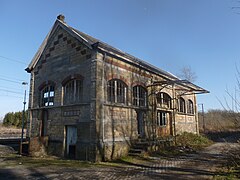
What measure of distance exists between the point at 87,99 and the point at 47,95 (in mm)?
4374

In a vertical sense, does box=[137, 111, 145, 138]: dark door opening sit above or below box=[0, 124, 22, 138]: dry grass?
above

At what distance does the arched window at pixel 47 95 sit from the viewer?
45.8 ft

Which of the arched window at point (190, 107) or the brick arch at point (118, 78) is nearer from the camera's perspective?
the brick arch at point (118, 78)

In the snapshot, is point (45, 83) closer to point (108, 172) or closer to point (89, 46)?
point (89, 46)

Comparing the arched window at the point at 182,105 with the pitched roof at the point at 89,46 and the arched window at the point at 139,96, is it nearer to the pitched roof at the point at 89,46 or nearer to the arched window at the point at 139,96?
the pitched roof at the point at 89,46

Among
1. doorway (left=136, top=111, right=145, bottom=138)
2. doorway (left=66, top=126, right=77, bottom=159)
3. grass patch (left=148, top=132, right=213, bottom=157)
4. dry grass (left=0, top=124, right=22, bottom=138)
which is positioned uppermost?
doorway (left=136, top=111, right=145, bottom=138)

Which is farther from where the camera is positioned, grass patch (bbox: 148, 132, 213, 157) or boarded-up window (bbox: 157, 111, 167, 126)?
boarded-up window (bbox: 157, 111, 167, 126)

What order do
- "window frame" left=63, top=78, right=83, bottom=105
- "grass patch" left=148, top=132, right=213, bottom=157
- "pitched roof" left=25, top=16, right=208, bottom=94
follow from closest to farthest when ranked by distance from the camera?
1. "pitched roof" left=25, top=16, right=208, bottom=94
2. "window frame" left=63, top=78, right=83, bottom=105
3. "grass patch" left=148, top=132, right=213, bottom=157

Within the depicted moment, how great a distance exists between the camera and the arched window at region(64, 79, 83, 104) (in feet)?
40.1

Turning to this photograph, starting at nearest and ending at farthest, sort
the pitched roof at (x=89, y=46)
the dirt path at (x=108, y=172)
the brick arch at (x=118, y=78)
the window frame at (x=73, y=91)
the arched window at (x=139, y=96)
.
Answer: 1. the dirt path at (x=108, y=172)
2. the pitched roof at (x=89, y=46)
3. the brick arch at (x=118, y=78)
4. the window frame at (x=73, y=91)
5. the arched window at (x=139, y=96)

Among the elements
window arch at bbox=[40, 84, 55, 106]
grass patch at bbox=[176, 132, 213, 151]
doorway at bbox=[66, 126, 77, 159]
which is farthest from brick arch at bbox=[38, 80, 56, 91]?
grass patch at bbox=[176, 132, 213, 151]

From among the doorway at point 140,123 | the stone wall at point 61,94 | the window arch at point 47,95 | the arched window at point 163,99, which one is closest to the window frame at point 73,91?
the stone wall at point 61,94

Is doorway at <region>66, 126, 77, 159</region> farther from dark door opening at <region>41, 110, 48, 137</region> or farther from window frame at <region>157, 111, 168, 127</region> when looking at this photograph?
window frame at <region>157, 111, 168, 127</region>

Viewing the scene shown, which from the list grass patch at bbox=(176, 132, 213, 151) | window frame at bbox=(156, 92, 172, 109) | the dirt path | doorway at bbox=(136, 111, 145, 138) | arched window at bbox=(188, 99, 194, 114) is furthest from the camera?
arched window at bbox=(188, 99, 194, 114)
